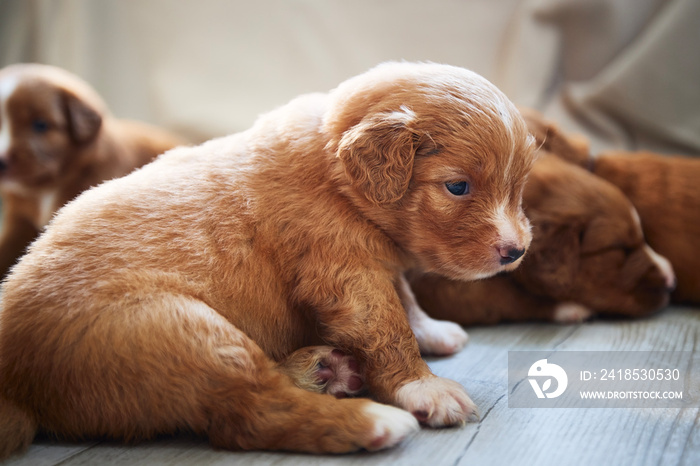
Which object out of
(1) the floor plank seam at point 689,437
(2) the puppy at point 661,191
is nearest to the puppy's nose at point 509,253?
(1) the floor plank seam at point 689,437

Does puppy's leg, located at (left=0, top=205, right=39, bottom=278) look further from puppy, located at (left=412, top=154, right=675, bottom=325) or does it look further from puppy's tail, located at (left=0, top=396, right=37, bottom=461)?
puppy, located at (left=412, top=154, right=675, bottom=325)

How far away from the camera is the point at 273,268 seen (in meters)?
2.28

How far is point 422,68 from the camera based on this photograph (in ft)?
7.84

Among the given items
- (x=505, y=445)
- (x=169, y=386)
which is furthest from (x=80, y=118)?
(x=505, y=445)

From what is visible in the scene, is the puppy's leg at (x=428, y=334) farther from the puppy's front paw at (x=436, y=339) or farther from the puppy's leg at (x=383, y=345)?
the puppy's leg at (x=383, y=345)

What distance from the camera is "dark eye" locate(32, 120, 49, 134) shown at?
148 inches

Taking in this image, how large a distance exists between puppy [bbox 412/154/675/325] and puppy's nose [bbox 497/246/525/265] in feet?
3.12

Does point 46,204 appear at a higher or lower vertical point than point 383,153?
lower

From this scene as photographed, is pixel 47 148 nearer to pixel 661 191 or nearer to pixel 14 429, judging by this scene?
pixel 14 429

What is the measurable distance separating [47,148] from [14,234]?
674 millimetres

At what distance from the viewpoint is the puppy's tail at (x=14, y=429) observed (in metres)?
1.92

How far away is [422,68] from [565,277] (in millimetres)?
1462

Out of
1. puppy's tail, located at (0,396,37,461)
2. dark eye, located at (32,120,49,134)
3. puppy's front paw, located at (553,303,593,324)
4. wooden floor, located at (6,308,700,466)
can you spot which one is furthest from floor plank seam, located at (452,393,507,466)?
dark eye, located at (32,120,49,134)

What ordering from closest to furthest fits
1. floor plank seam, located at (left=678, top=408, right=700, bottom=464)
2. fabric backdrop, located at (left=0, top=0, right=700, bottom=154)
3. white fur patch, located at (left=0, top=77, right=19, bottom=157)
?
floor plank seam, located at (left=678, top=408, right=700, bottom=464)
white fur patch, located at (left=0, top=77, right=19, bottom=157)
fabric backdrop, located at (left=0, top=0, right=700, bottom=154)
